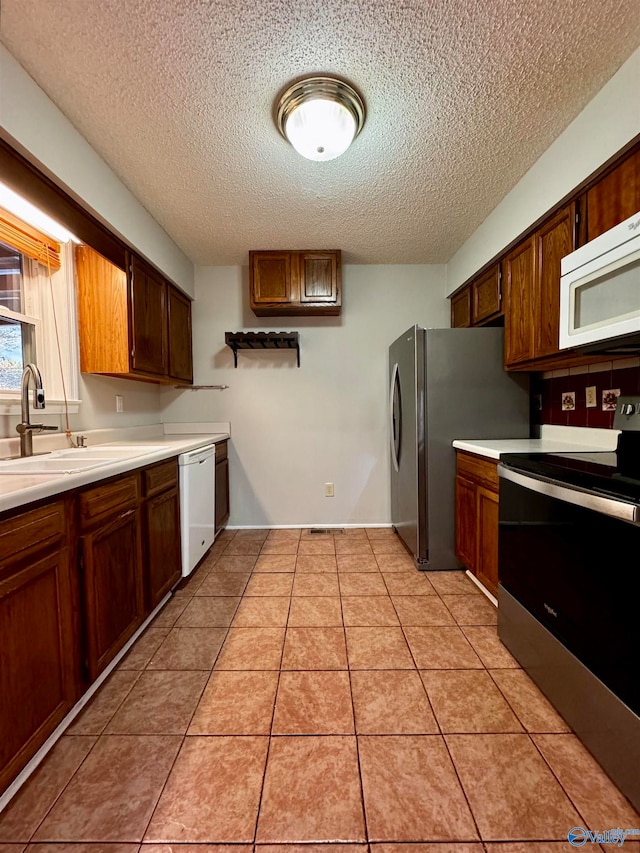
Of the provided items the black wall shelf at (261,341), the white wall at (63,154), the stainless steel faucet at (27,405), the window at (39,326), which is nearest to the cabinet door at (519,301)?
the black wall shelf at (261,341)

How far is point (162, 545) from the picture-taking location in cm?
193

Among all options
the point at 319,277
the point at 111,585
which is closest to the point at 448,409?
the point at 319,277

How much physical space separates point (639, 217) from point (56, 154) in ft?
7.23

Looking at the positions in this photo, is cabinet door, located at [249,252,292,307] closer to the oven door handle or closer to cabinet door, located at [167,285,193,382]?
cabinet door, located at [167,285,193,382]

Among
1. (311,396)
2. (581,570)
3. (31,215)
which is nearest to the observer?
(581,570)

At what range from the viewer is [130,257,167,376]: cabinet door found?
2.24 metres

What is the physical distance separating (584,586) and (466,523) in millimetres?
1092

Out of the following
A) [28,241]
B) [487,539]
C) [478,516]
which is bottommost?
[487,539]

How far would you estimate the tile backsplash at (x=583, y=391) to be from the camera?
1.78 m

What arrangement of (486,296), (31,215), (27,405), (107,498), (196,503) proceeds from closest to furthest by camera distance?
(107,498) → (27,405) → (31,215) → (196,503) → (486,296)

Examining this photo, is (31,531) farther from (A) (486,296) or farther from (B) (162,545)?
(A) (486,296)

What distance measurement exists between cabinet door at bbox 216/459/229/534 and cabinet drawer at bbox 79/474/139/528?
123 cm

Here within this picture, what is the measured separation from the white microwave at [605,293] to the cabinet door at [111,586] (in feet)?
Answer: 6.72

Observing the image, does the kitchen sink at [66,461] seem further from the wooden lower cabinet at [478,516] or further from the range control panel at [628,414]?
the range control panel at [628,414]
